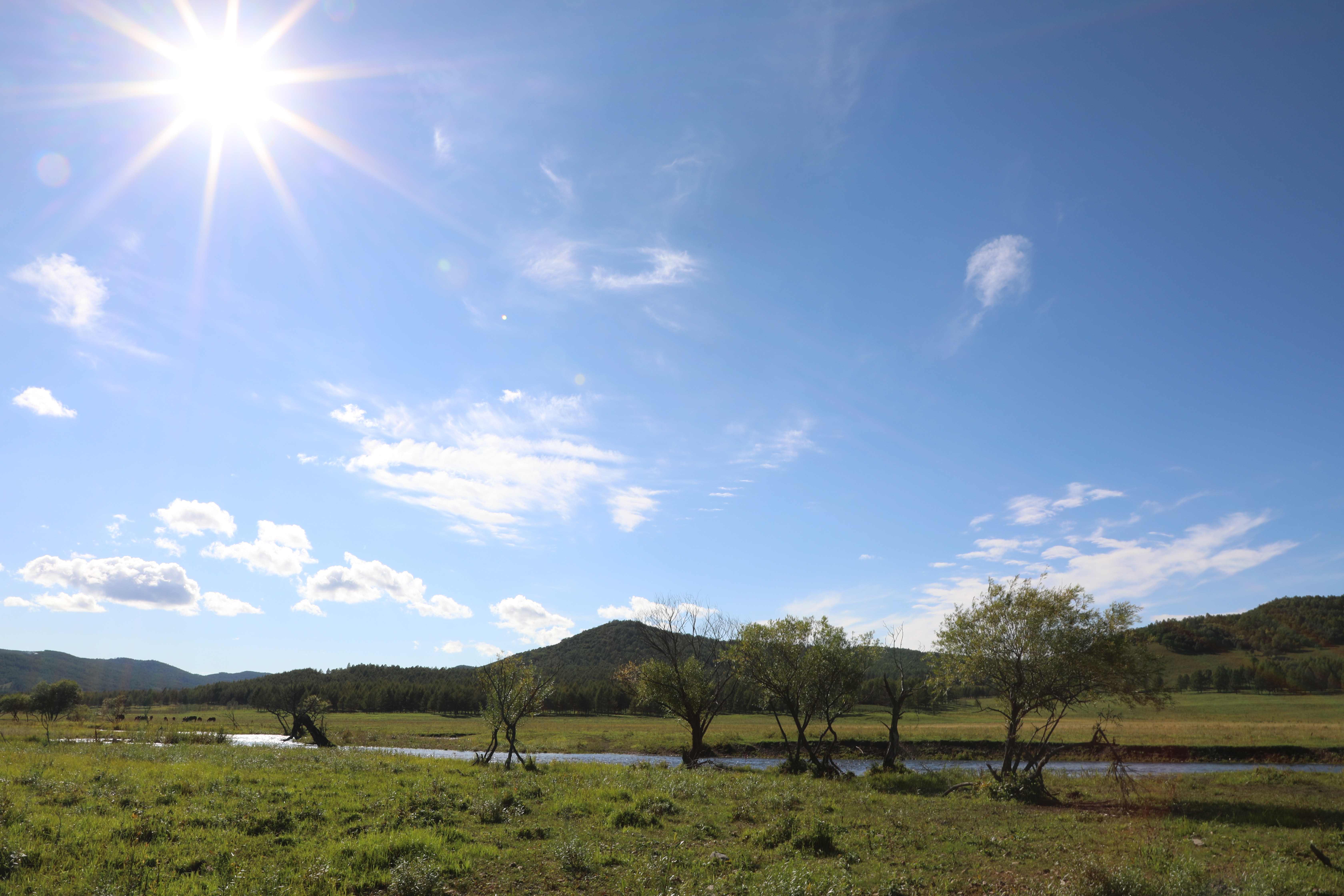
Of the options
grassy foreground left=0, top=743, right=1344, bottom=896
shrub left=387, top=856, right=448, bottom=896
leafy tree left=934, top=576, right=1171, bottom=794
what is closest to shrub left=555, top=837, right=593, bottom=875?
grassy foreground left=0, top=743, right=1344, bottom=896

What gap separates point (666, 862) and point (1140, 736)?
84309 mm

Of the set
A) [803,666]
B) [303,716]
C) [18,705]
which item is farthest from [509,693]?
[18,705]

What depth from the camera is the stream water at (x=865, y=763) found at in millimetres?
49281

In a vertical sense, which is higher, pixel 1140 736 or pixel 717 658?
pixel 717 658

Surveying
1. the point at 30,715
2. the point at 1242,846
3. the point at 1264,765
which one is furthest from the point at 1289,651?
the point at 30,715

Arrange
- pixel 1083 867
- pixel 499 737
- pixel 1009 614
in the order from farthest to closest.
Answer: pixel 499 737 < pixel 1009 614 < pixel 1083 867

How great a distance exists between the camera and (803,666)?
45812mm

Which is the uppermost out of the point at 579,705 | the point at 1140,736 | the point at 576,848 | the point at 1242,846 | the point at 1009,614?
the point at 1009,614

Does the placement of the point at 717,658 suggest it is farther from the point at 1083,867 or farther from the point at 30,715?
the point at 30,715

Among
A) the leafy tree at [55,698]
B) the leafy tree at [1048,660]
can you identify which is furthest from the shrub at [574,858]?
the leafy tree at [55,698]

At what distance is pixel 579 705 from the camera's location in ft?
501

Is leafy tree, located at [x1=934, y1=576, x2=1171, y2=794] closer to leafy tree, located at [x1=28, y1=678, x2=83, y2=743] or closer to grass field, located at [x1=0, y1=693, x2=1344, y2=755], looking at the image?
grass field, located at [x1=0, y1=693, x2=1344, y2=755]

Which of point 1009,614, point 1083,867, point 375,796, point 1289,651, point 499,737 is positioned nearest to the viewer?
point 1083,867

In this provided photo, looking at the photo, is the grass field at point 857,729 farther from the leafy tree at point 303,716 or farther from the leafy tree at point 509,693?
the leafy tree at point 509,693
